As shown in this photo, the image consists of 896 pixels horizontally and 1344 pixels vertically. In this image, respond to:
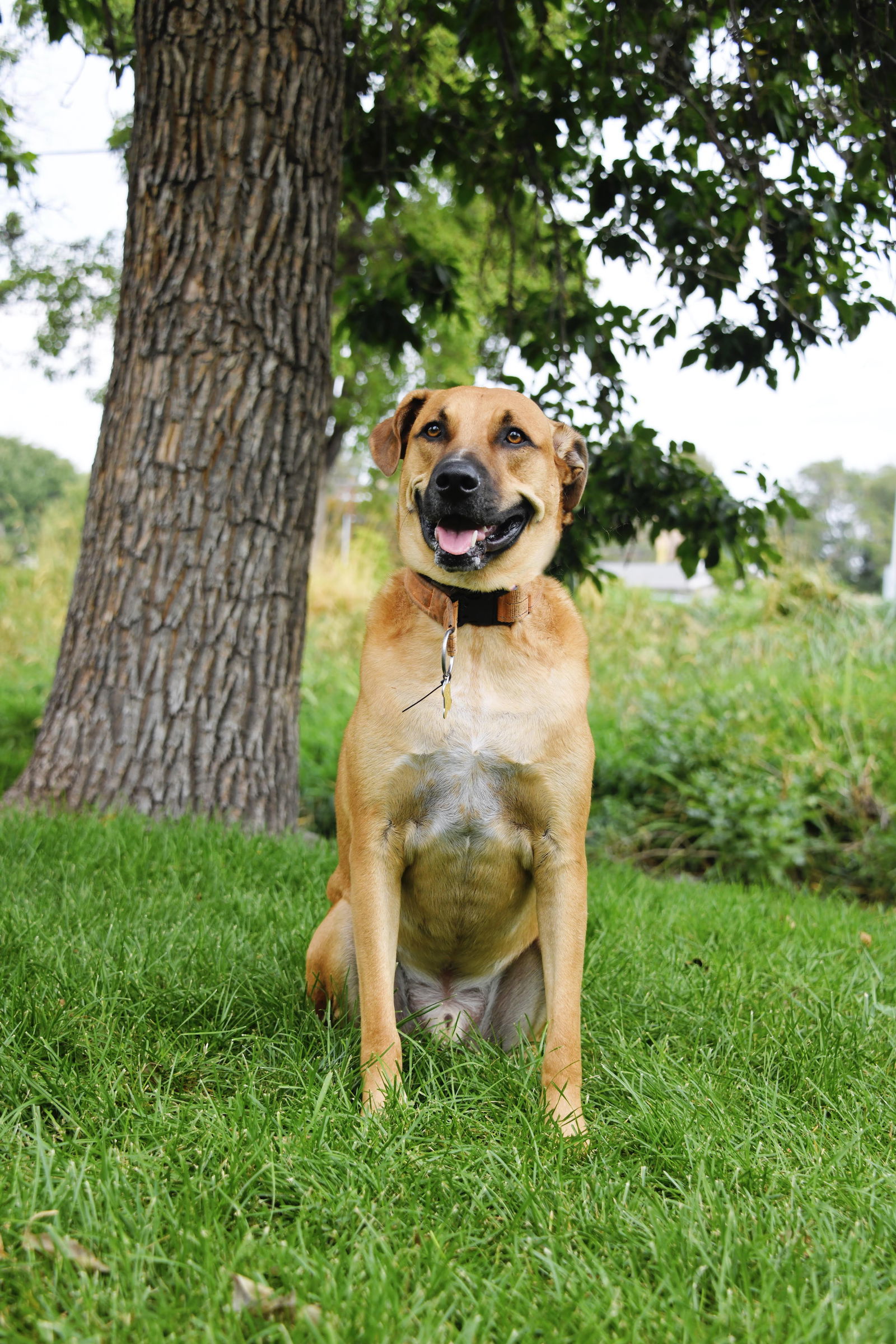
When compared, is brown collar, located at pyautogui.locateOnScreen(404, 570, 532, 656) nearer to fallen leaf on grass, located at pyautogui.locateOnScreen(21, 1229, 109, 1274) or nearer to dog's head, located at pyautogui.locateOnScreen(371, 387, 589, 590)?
dog's head, located at pyautogui.locateOnScreen(371, 387, 589, 590)

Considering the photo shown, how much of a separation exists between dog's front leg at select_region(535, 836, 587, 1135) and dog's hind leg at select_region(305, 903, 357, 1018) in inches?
20.3

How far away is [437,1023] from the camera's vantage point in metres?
2.69

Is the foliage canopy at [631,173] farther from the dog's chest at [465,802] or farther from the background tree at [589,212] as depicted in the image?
the dog's chest at [465,802]

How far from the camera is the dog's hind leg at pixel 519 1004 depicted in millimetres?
2676

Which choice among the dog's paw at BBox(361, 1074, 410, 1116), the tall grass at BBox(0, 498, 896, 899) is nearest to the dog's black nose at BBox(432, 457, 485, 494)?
the dog's paw at BBox(361, 1074, 410, 1116)

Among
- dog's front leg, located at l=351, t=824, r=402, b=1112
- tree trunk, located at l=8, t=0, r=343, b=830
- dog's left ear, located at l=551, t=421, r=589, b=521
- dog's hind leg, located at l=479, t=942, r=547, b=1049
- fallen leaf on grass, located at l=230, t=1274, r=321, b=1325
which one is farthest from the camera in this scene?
tree trunk, located at l=8, t=0, r=343, b=830

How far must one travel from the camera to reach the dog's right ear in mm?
2910

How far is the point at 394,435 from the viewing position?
2.94m

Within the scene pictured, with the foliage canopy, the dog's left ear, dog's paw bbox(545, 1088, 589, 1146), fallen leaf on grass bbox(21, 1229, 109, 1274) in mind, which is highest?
the foliage canopy

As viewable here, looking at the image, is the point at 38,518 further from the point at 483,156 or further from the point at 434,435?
the point at 434,435

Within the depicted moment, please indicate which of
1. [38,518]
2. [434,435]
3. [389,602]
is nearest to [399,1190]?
[389,602]

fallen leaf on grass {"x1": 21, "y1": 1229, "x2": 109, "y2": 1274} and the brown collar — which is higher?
the brown collar

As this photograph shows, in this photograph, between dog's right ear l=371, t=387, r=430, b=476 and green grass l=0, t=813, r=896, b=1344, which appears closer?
green grass l=0, t=813, r=896, b=1344

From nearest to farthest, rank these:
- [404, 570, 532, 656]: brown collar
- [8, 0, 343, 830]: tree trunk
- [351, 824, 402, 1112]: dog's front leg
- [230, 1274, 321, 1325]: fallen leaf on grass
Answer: [230, 1274, 321, 1325]: fallen leaf on grass < [351, 824, 402, 1112]: dog's front leg < [404, 570, 532, 656]: brown collar < [8, 0, 343, 830]: tree trunk
